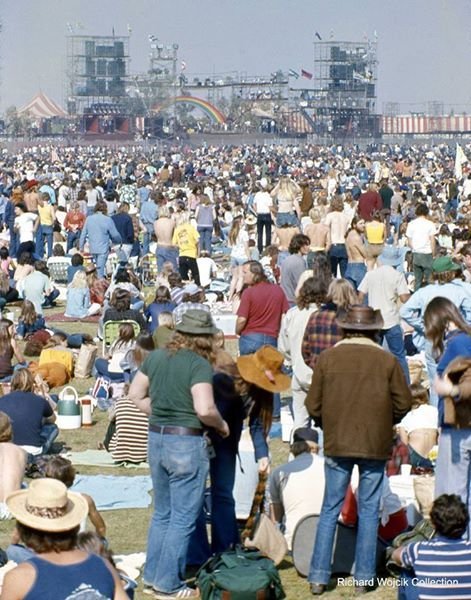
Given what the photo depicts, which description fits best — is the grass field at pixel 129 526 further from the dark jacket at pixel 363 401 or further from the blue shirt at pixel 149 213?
the blue shirt at pixel 149 213

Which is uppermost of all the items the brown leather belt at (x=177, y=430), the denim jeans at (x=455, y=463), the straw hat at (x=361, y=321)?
the straw hat at (x=361, y=321)

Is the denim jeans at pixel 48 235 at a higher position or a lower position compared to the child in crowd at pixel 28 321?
higher

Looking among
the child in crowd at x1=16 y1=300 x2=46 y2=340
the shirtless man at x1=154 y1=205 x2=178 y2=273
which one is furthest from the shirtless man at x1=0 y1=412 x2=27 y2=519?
the shirtless man at x1=154 y1=205 x2=178 y2=273

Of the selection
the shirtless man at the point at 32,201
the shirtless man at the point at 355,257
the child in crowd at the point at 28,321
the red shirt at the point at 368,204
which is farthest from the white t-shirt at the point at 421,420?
the shirtless man at the point at 32,201

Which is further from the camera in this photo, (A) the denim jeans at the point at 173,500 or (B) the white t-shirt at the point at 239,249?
(B) the white t-shirt at the point at 239,249

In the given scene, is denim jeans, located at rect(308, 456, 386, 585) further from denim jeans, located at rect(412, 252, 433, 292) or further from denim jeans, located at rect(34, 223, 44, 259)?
denim jeans, located at rect(34, 223, 44, 259)

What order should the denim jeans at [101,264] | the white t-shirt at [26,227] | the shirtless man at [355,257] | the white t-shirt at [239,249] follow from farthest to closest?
the white t-shirt at [26,227] → the white t-shirt at [239,249] → the denim jeans at [101,264] → the shirtless man at [355,257]

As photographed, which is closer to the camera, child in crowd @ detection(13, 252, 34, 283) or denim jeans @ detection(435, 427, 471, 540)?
denim jeans @ detection(435, 427, 471, 540)

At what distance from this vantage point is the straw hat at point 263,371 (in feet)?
24.5

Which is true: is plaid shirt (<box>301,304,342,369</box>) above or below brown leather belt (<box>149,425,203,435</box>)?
above

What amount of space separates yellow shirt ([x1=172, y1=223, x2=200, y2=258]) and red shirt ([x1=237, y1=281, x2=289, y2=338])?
7.74m

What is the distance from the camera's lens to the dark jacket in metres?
7.04

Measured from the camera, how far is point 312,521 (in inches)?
305

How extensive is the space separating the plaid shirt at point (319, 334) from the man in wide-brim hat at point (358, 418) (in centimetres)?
230
